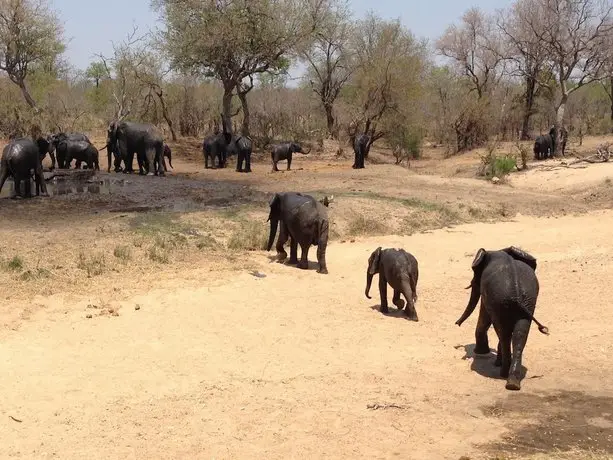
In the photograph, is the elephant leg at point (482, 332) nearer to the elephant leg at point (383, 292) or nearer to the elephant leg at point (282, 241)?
the elephant leg at point (383, 292)

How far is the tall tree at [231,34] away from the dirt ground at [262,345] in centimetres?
1613

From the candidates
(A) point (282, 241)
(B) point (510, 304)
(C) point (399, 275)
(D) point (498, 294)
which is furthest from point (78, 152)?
(B) point (510, 304)

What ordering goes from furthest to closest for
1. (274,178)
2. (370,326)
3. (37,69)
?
(37,69), (274,178), (370,326)

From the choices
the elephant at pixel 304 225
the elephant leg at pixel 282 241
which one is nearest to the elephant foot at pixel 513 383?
the elephant at pixel 304 225

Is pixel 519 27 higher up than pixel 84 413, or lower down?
higher up

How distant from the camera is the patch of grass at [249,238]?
473 inches

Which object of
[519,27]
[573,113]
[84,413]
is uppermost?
[519,27]

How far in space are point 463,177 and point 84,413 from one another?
817 inches

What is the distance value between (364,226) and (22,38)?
90.5 ft

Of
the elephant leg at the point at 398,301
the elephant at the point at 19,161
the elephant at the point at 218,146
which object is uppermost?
the elephant at the point at 218,146

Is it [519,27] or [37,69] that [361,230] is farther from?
[37,69]

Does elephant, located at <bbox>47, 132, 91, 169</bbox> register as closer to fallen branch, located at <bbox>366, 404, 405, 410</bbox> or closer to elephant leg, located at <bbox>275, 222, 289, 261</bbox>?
elephant leg, located at <bbox>275, 222, 289, 261</bbox>

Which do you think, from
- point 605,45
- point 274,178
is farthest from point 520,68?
point 274,178

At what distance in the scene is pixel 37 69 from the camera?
40.2m
